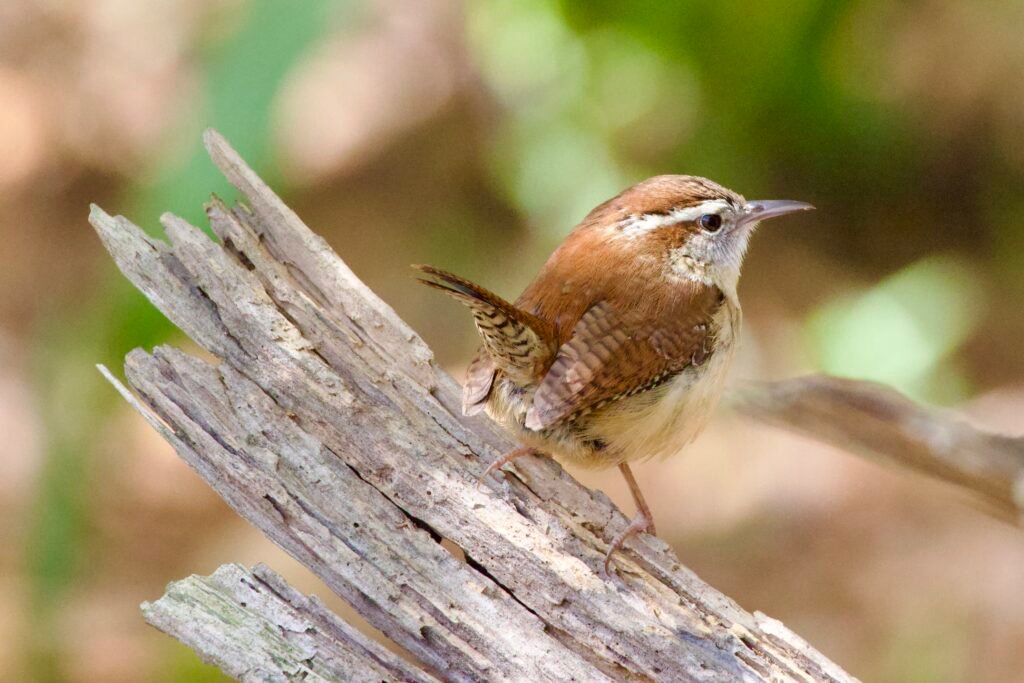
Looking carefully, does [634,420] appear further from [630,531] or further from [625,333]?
[630,531]

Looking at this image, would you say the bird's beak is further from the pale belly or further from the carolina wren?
the pale belly

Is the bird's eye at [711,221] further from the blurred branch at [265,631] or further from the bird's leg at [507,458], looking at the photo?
the blurred branch at [265,631]

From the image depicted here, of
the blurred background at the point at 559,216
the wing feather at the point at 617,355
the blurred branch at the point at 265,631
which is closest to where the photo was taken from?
the blurred branch at the point at 265,631

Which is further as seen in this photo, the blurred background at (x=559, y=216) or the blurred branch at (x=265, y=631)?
the blurred background at (x=559, y=216)

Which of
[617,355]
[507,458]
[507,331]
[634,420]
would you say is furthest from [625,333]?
[507,458]

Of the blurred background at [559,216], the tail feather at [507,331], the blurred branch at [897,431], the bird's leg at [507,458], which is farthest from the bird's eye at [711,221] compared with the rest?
the blurred background at [559,216]

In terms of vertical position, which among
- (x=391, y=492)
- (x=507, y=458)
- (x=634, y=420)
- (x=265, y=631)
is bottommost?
(x=265, y=631)

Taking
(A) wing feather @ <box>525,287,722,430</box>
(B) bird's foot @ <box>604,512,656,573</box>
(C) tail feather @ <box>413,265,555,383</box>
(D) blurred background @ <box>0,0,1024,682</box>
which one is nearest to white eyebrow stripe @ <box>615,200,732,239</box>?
(A) wing feather @ <box>525,287,722,430</box>

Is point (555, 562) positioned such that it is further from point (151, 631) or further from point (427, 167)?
point (427, 167)
